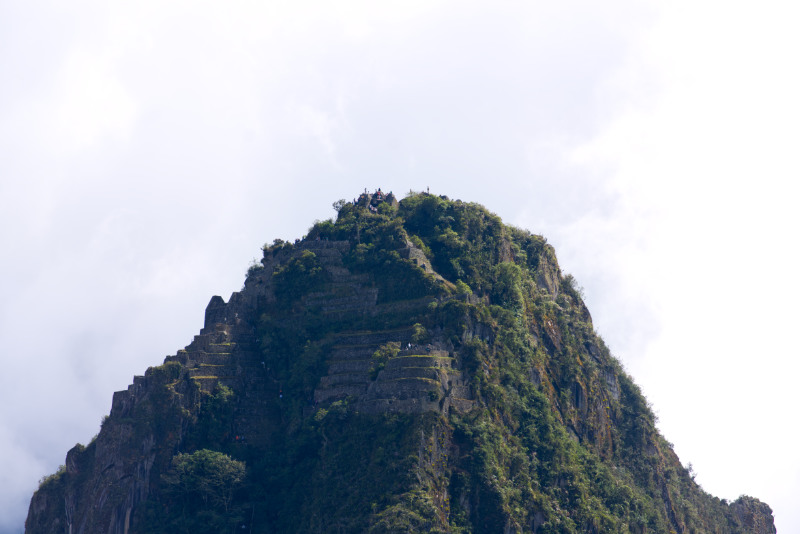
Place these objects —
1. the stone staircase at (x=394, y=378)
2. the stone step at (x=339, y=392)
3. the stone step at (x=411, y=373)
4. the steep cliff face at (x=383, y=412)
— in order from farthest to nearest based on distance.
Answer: the stone step at (x=339, y=392), the stone step at (x=411, y=373), the stone staircase at (x=394, y=378), the steep cliff face at (x=383, y=412)

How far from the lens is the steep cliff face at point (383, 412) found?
90.7m

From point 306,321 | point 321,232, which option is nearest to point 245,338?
point 306,321

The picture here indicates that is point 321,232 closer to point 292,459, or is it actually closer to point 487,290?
point 487,290

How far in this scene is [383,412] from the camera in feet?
303

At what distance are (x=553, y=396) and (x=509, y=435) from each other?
1082cm

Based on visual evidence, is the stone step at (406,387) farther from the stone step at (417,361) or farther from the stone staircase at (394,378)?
the stone step at (417,361)

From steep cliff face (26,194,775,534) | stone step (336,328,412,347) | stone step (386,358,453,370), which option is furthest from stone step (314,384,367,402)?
stone step (336,328,412,347)

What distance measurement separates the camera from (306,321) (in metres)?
105

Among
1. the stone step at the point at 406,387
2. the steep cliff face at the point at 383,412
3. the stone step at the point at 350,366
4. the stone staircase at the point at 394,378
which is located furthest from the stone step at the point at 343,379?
the stone step at the point at 406,387

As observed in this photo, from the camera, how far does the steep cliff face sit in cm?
9069

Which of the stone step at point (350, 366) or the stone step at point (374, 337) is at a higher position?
the stone step at point (374, 337)

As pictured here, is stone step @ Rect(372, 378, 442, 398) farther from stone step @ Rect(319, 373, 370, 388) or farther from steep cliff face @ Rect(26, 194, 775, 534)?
stone step @ Rect(319, 373, 370, 388)

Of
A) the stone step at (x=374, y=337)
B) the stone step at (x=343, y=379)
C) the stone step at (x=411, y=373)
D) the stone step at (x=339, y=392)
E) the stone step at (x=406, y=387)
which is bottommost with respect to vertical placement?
the stone step at (x=406, y=387)

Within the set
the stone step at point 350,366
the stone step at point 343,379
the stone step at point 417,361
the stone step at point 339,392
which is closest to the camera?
the stone step at point 417,361
